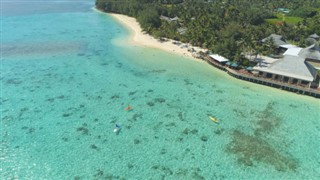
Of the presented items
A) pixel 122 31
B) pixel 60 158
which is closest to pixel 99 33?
pixel 122 31

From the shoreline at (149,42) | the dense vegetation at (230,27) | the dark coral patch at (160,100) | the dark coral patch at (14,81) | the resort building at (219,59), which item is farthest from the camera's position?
the shoreline at (149,42)

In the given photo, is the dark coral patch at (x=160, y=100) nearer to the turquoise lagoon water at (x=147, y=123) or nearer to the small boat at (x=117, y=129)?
the turquoise lagoon water at (x=147, y=123)

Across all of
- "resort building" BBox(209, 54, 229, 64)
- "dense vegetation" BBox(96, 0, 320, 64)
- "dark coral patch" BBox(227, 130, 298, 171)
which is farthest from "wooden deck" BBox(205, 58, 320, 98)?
"dark coral patch" BBox(227, 130, 298, 171)

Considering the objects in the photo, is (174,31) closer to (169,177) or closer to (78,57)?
(78,57)

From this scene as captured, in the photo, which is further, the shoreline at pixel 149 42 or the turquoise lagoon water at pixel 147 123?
the shoreline at pixel 149 42

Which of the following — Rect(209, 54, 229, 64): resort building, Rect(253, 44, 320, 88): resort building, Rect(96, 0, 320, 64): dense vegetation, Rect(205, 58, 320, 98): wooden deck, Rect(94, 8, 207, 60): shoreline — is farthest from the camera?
Rect(94, 8, 207, 60): shoreline

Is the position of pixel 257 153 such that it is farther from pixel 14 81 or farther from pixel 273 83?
pixel 14 81

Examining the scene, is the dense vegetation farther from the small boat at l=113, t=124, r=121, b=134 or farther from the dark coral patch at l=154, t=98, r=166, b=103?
the small boat at l=113, t=124, r=121, b=134

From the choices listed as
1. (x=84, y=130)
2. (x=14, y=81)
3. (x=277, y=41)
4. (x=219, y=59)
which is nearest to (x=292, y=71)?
(x=219, y=59)

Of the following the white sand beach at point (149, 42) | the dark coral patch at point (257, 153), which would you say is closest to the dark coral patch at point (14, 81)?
the white sand beach at point (149, 42)
